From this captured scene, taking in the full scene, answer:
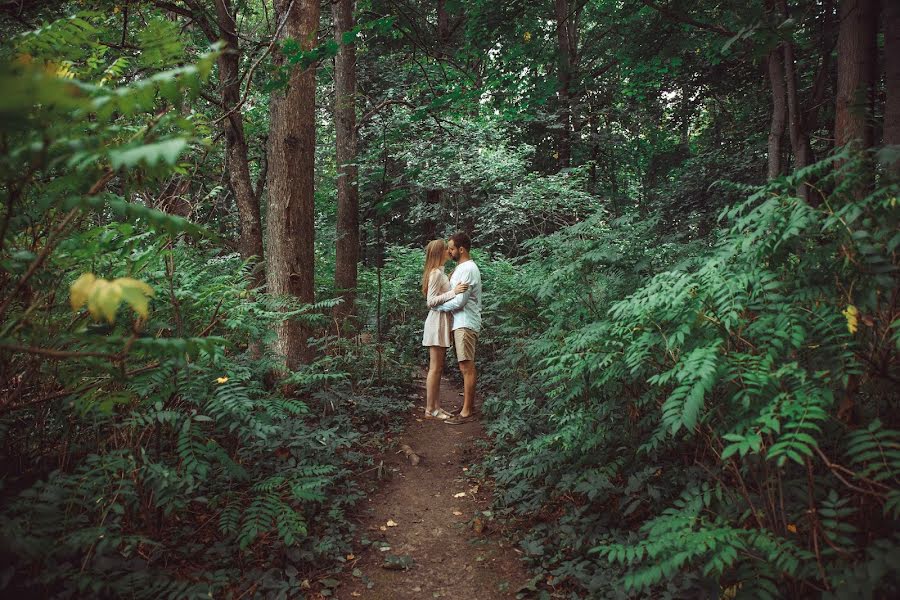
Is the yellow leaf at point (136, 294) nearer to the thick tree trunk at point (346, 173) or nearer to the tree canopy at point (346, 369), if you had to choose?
the tree canopy at point (346, 369)

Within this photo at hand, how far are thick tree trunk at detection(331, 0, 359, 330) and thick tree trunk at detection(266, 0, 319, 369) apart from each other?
2372 mm

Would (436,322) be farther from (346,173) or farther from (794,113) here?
(794,113)

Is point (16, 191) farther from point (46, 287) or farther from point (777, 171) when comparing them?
point (777, 171)

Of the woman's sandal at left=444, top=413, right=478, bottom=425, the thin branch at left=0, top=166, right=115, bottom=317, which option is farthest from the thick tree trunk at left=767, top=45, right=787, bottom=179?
the thin branch at left=0, top=166, right=115, bottom=317

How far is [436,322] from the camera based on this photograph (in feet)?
22.4

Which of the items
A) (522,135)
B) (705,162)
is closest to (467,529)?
(705,162)

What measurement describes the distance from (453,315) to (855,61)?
→ 5106 millimetres

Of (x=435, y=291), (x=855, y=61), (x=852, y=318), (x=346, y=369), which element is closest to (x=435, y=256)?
(x=435, y=291)

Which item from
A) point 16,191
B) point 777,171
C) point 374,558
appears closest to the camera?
point 16,191

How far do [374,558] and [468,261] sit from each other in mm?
4069

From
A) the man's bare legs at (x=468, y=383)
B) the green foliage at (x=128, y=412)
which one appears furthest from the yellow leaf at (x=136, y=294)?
the man's bare legs at (x=468, y=383)

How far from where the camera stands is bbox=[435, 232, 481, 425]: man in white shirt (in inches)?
259

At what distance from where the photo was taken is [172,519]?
3.47 m

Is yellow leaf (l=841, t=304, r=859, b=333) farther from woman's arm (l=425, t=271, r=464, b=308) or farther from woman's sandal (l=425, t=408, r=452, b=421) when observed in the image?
woman's sandal (l=425, t=408, r=452, b=421)
